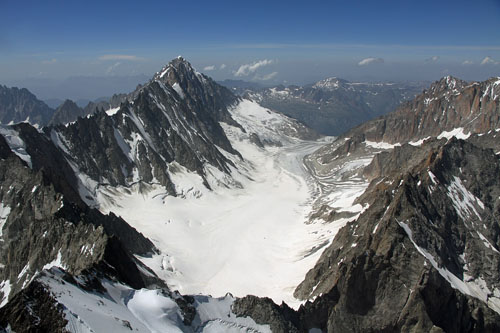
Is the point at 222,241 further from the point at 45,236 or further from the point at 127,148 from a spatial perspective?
the point at 127,148

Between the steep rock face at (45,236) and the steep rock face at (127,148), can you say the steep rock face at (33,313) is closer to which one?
the steep rock face at (45,236)

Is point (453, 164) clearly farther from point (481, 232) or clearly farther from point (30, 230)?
point (30, 230)

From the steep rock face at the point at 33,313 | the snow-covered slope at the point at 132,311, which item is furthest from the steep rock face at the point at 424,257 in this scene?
the steep rock face at the point at 33,313

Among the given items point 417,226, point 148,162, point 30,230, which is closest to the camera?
point 30,230

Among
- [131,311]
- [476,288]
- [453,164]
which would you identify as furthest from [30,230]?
[453,164]

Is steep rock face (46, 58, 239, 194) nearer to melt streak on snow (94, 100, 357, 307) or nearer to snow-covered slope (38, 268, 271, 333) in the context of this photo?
melt streak on snow (94, 100, 357, 307)

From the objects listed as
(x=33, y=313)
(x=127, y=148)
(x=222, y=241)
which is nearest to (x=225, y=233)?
(x=222, y=241)

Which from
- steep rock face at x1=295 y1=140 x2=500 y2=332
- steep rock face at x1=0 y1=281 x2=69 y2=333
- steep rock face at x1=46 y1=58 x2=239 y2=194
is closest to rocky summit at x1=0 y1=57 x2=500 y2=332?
steep rock face at x1=0 y1=281 x2=69 y2=333
